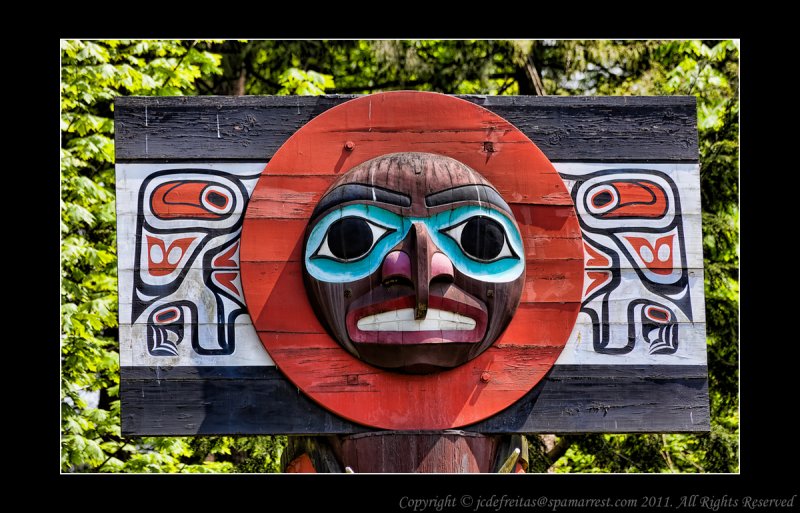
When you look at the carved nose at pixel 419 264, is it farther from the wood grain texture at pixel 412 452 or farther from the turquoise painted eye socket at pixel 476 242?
the wood grain texture at pixel 412 452

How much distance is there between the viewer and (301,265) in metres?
5.96

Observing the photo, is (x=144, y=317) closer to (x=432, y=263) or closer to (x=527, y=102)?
(x=432, y=263)

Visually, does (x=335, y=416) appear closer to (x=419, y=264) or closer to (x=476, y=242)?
(x=419, y=264)

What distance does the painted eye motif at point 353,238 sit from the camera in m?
5.88

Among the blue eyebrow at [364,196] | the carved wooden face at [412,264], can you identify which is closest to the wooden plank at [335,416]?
the carved wooden face at [412,264]

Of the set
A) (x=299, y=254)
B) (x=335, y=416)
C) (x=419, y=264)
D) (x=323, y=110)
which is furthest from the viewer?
(x=323, y=110)

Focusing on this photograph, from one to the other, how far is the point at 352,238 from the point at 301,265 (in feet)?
1.02

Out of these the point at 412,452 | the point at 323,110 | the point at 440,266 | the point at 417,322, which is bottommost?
the point at 412,452

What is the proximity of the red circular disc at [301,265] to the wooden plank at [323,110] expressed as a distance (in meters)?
0.11

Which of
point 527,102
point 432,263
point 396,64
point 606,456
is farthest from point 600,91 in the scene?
point 432,263

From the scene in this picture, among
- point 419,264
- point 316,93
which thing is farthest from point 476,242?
point 316,93

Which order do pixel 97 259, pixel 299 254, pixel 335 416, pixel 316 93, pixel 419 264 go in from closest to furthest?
pixel 419 264 → pixel 335 416 → pixel 299 254 → pixel 97 259 → pixel 316 93

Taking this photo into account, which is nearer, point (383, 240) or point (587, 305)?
point (383, 240)

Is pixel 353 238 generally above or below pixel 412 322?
above
